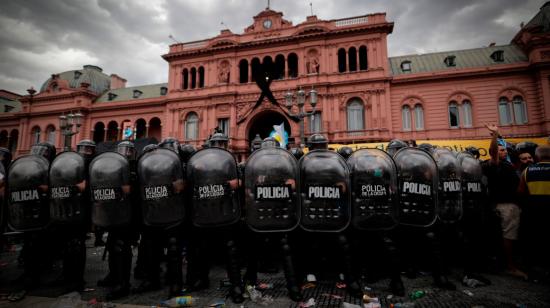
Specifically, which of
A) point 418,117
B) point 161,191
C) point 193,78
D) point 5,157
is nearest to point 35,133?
point 193,78

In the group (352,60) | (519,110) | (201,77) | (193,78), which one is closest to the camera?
(519,110)

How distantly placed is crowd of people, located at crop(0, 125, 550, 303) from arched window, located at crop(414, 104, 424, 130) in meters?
19.1

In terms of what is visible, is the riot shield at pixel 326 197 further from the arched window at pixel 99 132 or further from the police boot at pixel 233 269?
the arched window at pixel 99 132

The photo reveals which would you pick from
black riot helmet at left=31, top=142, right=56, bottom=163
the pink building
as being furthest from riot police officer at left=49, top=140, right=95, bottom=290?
the pink building

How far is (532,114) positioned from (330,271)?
2428cm

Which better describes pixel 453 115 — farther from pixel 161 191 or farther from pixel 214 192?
pixel 161 191

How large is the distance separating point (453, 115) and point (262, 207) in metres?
23.7

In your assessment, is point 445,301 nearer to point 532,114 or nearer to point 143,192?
point 143,192

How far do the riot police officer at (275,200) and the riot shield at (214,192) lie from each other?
231mm

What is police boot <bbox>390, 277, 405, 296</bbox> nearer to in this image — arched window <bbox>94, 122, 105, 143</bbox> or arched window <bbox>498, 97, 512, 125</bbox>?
arched window <bbox>498, 97, 512, 125</bbox>

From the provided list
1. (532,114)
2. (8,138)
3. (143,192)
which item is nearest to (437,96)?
(532,114)

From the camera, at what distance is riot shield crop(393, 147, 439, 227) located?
4121mm

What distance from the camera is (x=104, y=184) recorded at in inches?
161

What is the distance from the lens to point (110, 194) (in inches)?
161
